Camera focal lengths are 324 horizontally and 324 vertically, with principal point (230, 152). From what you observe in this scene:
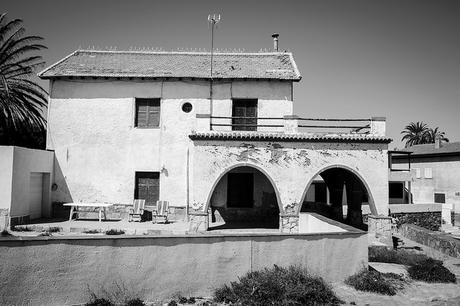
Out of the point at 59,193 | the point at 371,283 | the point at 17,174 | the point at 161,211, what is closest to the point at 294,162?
the point at 371,283

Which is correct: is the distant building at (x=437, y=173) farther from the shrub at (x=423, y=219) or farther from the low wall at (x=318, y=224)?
the low wall at (x=318, y=224)

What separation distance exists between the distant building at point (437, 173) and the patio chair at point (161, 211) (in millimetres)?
23470

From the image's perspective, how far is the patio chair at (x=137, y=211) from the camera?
15.8m

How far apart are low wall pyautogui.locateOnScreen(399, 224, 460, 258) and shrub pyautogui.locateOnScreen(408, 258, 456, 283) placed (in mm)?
2547

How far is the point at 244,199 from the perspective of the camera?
56.4ft

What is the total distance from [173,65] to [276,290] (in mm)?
14540

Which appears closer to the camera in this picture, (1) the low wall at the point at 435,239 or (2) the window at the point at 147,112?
(1) the low wall at the point at 435,239

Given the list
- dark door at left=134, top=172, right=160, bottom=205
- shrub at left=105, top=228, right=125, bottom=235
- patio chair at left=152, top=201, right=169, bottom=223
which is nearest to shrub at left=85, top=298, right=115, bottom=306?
shrub at left=105, top=228, right=125, bottom=235

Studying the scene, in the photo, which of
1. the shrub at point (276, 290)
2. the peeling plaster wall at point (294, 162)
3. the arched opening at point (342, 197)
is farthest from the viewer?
the arched opening at point (342, 197)

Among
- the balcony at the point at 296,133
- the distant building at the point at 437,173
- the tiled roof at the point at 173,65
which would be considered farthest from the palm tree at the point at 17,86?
the distant building at the point at 437,173

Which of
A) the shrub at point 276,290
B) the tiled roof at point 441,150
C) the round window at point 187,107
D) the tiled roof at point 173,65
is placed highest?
the tiled roof at point 173,65

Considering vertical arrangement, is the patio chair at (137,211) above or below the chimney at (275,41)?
Result: below

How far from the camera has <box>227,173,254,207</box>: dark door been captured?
1714 centimetres

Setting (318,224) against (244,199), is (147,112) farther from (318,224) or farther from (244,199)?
(318,224)
